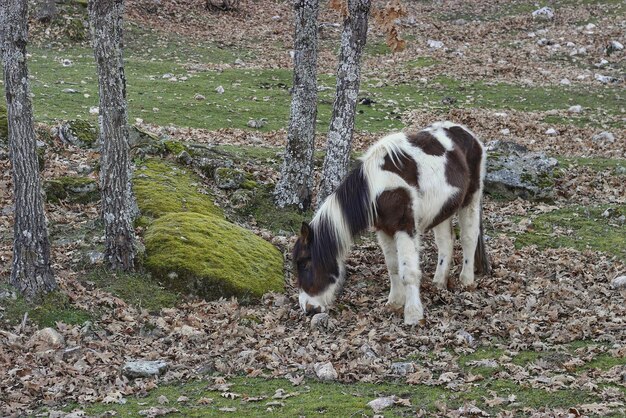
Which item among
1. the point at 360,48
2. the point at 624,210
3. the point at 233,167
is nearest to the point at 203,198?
the point at 233,167

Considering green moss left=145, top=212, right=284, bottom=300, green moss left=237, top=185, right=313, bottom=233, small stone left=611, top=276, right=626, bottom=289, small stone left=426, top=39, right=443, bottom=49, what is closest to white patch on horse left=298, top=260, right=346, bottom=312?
green moss left=145, top=212, right=284, bottom=300

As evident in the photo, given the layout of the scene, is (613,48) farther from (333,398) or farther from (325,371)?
(333,398)

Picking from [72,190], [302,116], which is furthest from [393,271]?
[72,190]

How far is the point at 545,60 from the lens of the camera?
88.0 feet

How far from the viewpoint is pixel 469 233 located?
10211mm

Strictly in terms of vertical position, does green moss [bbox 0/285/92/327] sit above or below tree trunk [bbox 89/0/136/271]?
below

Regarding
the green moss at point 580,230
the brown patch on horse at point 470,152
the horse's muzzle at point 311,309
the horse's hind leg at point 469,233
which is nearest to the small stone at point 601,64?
the green moss at point 580,230

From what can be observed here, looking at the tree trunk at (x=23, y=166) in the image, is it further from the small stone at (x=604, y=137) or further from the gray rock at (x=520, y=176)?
the small stone at (x=604, y=137)

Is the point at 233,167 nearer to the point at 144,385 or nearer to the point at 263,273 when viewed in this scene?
the point at 263,273

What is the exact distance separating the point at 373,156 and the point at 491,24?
2503cm

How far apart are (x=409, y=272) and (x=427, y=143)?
180cm

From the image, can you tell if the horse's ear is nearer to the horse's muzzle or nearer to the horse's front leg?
the horse's muzzle

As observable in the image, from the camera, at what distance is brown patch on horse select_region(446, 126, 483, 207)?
32.7 feet

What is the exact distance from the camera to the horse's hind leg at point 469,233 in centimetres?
1012
